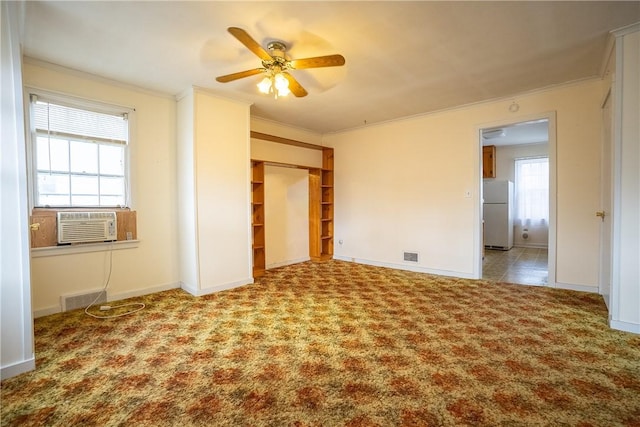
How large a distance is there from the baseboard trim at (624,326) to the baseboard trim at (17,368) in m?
4.74

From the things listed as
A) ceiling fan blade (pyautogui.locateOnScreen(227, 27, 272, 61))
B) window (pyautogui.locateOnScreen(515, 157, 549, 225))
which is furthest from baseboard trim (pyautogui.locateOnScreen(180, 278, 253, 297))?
window (pyautogui.locateOnScreen(515, 157, 549, 225))

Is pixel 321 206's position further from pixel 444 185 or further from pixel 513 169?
pixel 513 169

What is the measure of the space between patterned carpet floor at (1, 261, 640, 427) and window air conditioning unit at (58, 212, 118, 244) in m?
0.83

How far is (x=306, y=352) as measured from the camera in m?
2.29

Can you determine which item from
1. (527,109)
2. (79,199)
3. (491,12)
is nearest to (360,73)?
(491,12)

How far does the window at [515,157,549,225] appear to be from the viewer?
754cm

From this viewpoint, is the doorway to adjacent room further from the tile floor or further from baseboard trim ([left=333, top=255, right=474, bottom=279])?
baseboard trim ([left=333, top=255, right=474, bottom=279])

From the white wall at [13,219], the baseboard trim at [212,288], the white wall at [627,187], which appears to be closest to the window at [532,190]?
the white wall at [627,187]

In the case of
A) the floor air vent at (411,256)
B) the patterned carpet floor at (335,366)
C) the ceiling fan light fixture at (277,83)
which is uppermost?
the ceiling fan light fixture at (277,83)

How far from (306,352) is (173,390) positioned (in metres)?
0.93

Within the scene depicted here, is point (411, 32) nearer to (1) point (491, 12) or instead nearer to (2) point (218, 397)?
(1) point (491, 12)

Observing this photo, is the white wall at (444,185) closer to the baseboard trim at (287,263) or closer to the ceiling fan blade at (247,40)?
the baseboard trim at (287,263)

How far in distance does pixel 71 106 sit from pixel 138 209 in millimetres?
1320

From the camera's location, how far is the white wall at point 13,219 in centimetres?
195
